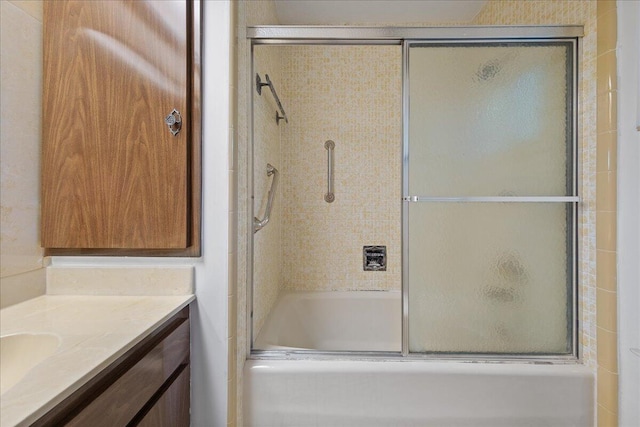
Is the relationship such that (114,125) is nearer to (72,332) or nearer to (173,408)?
(72,332)

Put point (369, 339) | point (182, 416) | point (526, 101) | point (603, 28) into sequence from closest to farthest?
1. point (182, 416)
2. point (603, 28)
3. point (526, 101)
4. point (369, 339)

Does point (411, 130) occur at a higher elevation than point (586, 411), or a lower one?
higher

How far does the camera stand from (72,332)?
791 millimetres

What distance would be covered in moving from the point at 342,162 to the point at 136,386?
5.97 ft

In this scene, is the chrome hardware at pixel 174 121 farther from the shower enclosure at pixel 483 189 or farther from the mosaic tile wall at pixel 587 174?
the mosaic tile wall at pixel 587 174

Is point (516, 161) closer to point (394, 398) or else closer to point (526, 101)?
point (526, 101)

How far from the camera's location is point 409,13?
2.34 m

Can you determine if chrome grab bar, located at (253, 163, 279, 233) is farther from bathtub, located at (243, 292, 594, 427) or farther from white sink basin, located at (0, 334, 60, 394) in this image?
white sink basin, located at (0, 334, 60, 394)

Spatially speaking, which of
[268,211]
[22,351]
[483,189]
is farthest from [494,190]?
[22,351]

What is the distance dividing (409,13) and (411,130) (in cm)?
148

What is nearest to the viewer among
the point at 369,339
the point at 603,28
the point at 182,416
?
the point at 182,416

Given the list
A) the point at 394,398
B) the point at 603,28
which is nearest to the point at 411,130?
the point at 603,28

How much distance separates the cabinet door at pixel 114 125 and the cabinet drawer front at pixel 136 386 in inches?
12.6

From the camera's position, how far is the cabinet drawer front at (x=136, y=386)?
66 cm
